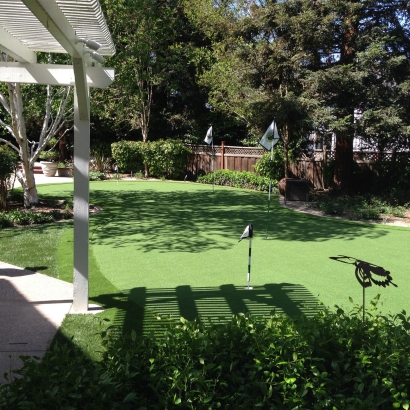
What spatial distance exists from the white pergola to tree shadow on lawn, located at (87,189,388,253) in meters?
3.42

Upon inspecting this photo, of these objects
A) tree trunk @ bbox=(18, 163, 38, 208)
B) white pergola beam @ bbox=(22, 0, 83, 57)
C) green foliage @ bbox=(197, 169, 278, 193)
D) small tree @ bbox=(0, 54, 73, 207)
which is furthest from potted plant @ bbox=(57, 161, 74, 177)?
white pergola beam @ bbox=(22, 0, 83, 57)

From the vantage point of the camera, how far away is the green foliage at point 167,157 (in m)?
21.8

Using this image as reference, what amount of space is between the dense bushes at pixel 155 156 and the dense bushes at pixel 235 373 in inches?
738

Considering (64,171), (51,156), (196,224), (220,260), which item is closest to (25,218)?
(196,224)

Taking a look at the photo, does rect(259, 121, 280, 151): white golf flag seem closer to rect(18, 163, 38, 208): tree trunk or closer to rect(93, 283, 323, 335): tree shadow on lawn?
rect(93, 283, 323, 335): tree shadow on lawn

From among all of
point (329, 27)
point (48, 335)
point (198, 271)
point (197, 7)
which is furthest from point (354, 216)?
point (197, 7)

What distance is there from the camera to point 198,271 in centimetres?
726

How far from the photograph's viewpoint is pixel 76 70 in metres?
4.70

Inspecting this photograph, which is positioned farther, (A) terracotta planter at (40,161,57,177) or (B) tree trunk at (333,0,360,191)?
(A) terracotta planter at (40,161,57,177)

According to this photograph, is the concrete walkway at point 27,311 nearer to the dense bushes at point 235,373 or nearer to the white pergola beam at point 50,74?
the dense bushes at point 235,373

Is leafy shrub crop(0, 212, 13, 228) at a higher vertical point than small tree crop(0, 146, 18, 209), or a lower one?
lower

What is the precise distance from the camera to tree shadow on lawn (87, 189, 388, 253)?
374 inches

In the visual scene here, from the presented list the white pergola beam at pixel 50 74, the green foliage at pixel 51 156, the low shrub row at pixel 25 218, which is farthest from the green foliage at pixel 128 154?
the white pergola beam at pixel 50 74

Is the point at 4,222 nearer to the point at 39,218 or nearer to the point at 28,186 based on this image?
the point at 39,218
